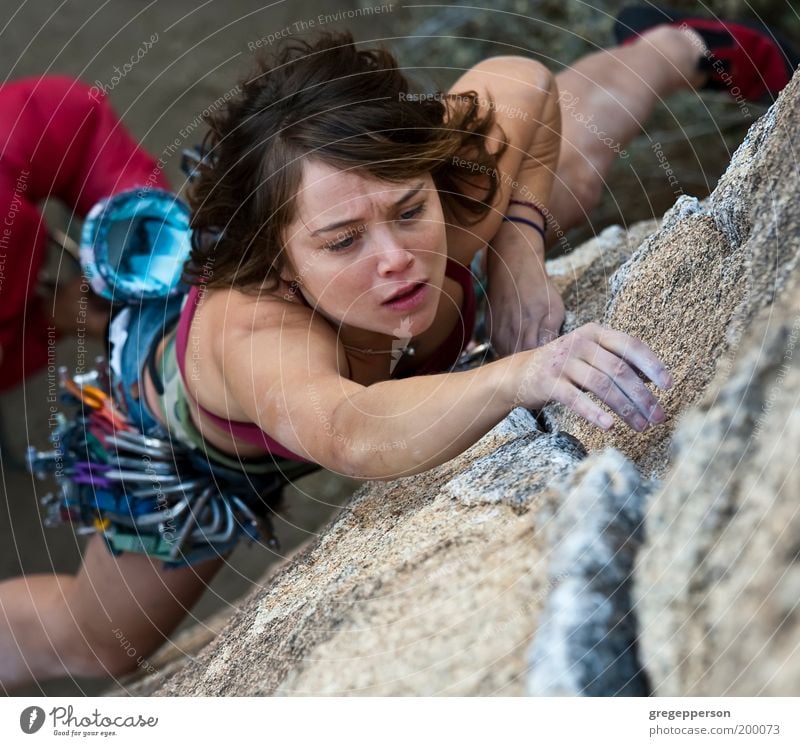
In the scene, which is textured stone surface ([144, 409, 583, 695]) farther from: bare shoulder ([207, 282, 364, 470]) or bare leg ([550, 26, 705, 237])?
bare leg ([550, 26, 705, 237])

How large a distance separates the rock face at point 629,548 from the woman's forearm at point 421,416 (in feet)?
0.13

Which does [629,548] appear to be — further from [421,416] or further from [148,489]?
[148,489]

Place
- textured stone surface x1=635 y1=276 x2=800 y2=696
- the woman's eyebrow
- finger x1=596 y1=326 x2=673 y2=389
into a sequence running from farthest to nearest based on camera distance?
the woman's eyebrow → finger x1=596 y1=326 x2=673 y2=389 → textured stone surface x1=635 y1=276 x2=800 y2=696

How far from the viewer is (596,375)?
1.35 ft

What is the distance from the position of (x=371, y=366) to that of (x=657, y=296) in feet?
0.75

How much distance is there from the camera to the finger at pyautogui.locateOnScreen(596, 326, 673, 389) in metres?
0.42

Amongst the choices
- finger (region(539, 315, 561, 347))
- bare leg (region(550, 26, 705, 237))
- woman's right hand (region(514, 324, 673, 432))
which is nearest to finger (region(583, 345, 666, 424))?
woman's right hand (region(514, 324, 673, 432))

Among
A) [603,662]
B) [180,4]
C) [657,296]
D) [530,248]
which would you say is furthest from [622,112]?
[180,4]

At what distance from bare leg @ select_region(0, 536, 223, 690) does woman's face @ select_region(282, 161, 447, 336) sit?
41 centimetres

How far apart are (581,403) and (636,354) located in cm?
4

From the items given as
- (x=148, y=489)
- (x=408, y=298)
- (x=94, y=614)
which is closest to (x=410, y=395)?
(x=408, y=298)

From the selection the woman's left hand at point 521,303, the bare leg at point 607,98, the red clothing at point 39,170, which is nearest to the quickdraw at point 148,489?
the red clothing at point 39,170
